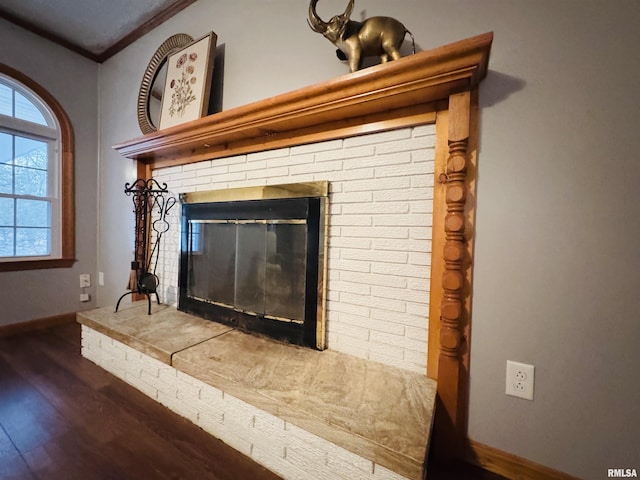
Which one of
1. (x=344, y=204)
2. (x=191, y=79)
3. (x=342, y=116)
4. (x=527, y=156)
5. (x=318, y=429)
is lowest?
(x=318, y=429)

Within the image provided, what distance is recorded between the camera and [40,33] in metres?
2.12

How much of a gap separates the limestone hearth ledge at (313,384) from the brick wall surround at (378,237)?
0.13 metres

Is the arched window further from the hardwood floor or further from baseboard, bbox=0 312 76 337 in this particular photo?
the hardwood floor

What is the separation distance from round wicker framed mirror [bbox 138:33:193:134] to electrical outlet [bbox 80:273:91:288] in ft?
5.10

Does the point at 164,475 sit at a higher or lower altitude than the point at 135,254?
lower

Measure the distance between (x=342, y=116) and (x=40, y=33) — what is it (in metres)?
2.87

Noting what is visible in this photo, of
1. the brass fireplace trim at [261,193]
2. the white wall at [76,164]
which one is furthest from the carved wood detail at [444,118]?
the white wall at [76,164]

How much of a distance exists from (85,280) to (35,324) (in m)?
0.47

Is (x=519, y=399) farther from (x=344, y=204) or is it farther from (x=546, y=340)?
(x=344, y=204)

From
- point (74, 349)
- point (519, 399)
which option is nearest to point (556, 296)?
point (519, 399)

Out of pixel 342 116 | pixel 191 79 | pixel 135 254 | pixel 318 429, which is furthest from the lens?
pixel 135 254

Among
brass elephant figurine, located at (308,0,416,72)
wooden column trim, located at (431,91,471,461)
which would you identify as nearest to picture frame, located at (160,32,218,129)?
brass elephant figurine, located at (308,0,416,72)

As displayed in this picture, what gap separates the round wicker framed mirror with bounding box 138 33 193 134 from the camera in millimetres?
1877

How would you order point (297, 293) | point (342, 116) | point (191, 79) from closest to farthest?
point (342, 116), point (297, 293), point (191, 79)
